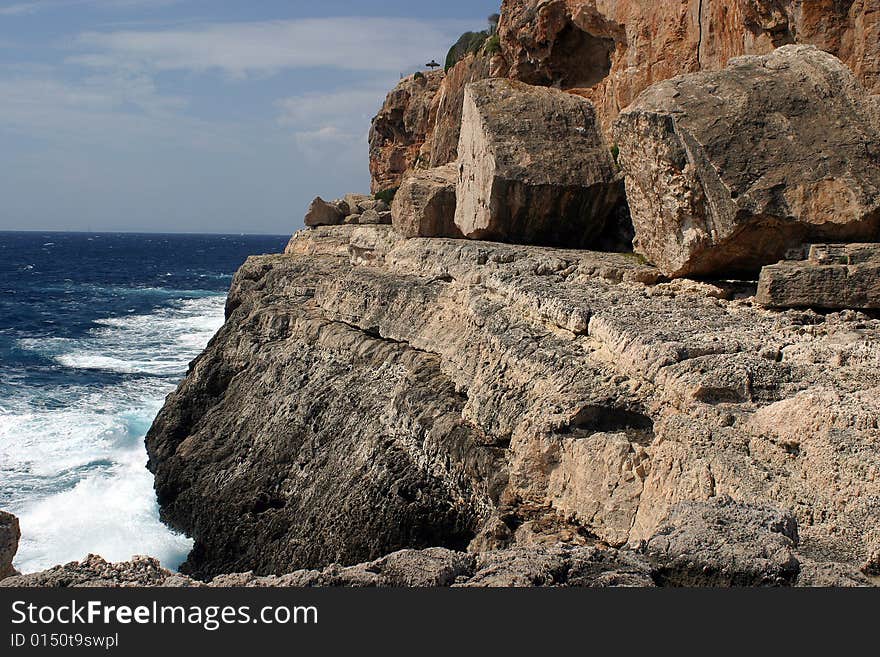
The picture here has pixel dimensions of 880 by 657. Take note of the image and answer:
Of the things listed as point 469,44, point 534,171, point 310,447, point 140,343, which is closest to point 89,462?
point 310,447

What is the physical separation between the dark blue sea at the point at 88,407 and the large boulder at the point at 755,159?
8611mm

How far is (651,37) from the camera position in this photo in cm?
1463

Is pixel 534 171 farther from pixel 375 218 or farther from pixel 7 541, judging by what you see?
pixel 375 218

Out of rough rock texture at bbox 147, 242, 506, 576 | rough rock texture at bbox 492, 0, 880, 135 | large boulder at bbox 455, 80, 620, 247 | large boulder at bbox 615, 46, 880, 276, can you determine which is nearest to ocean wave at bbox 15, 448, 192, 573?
rough rock texture at bbox 147, 242, 506, 576

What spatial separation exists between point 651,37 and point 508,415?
29.6 feet

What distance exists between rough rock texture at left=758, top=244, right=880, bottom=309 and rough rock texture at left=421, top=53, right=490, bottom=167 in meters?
19.2

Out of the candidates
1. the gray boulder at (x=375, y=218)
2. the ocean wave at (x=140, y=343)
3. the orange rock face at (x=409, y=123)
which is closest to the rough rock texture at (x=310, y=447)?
the gray boulder at (x=375, y=218)

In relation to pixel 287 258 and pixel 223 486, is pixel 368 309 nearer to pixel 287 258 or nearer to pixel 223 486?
pixel 223 486

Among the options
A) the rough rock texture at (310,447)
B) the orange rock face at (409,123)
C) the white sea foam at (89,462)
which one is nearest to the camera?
the rough rock texture at (310,447)

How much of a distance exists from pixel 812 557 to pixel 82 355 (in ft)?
85.6

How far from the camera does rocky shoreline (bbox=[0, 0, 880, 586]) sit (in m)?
5.39

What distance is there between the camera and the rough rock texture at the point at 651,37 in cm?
1035

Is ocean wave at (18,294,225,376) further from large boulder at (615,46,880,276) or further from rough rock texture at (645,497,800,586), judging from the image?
rough rock texture at (645,497,800,586)

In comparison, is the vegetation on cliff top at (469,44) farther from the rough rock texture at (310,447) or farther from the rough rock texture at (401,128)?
the rough rock texture at (310,447)
